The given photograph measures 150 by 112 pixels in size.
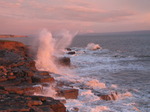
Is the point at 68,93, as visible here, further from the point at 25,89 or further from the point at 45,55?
the point at 45,55

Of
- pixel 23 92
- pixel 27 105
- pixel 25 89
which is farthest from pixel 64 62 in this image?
pixel 27 105

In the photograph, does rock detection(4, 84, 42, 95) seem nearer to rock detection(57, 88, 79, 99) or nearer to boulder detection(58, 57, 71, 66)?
rock detection(57, 88, 79, 99)

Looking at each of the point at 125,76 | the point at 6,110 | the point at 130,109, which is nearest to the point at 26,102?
the point at 6,110

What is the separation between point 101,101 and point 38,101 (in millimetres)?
4063

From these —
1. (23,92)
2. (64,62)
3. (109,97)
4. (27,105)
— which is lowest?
(109,97)

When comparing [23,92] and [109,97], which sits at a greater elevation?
[23,92]

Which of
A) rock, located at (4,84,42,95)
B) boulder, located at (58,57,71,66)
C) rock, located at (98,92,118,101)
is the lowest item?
rock, located at (98,92,118,101)

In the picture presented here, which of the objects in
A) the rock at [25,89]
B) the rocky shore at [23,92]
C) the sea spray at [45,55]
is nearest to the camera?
the rocky shore at [23,92]

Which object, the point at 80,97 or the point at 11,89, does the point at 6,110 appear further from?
the point at 80,97

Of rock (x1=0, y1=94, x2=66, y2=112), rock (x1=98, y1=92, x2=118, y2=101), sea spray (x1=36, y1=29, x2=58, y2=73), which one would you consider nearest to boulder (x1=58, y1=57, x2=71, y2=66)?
sea spray (x1=36, y1=29, x2=58, y2=73)

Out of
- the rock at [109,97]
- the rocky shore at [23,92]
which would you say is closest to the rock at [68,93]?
the rocky shore at [23,92]

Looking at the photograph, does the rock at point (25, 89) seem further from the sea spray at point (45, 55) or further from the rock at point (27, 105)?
the sea spray at point (45, 55)

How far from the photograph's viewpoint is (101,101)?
9594 mm

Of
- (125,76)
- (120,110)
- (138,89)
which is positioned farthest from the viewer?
(125,76)
